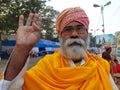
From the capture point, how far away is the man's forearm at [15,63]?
276cm

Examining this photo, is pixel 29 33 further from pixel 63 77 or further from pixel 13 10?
pixel 13 10

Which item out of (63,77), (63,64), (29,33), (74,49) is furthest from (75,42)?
(29,33)

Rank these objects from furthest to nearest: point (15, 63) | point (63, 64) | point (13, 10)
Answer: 1. point (13, 10)
2. point (63, 64)
3. point (15, 63)

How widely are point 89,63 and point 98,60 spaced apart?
0.17 m

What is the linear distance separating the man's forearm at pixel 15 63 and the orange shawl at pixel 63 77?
293 millimetres

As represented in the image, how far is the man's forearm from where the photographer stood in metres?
2.76

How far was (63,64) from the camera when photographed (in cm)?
336

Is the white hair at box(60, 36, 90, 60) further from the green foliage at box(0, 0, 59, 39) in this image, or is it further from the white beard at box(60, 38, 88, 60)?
the green foliage at box(0, 0, 59, 39)

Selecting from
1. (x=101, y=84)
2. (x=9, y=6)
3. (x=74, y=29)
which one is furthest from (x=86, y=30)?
(x=9, y=6)

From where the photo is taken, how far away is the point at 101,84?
3.28 meters

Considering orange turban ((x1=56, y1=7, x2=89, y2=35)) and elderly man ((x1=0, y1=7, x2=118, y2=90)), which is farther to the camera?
orange turban ((x1=56, y1=7, x2=89, y2=35))

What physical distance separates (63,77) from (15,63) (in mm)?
611

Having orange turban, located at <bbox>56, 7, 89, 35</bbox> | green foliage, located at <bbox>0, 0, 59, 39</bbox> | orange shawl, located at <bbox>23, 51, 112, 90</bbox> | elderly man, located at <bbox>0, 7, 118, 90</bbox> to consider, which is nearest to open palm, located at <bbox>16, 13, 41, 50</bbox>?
elderly man, located at <bbox>0, 7, 118, 90</bbox>

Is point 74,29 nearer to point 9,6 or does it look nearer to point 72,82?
point 72,82
